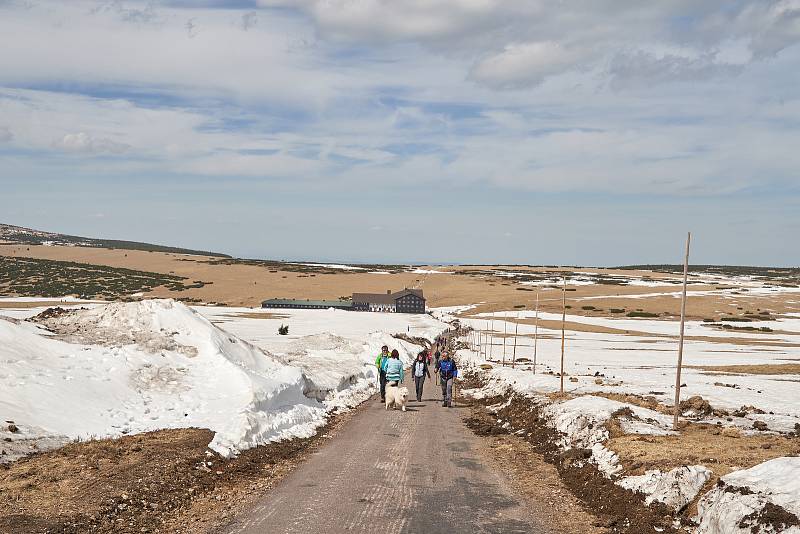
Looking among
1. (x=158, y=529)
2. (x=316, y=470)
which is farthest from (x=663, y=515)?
(x=158, y=529)

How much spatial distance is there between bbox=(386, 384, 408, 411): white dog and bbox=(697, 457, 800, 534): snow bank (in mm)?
14483

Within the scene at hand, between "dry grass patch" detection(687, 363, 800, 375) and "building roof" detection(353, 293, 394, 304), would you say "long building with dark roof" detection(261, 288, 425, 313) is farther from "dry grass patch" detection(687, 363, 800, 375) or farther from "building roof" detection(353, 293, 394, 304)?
"dry grass patch" detection(687, 363, 800, 375)

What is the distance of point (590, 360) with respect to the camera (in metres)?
51.4

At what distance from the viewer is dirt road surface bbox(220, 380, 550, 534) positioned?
996cm

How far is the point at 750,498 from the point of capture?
28.3ft

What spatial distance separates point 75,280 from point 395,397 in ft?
509

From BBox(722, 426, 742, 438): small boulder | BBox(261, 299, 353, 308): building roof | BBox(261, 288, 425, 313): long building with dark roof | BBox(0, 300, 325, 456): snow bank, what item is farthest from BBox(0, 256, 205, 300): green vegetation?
BBox(722, 426, 742, 438): small boulder

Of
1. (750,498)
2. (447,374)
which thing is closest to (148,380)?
(447,374)

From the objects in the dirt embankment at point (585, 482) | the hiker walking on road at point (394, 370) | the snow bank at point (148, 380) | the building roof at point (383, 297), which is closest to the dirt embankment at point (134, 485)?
the snow bank at point (148, 380)

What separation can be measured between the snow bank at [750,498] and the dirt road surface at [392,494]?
2.50 metres

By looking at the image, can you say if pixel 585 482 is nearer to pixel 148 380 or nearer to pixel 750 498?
pixel 750 498

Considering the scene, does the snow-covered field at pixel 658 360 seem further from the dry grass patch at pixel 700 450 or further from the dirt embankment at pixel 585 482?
the dirt embankment at pixel 585 482

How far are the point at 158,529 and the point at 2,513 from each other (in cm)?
222

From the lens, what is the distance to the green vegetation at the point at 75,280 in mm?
136125
